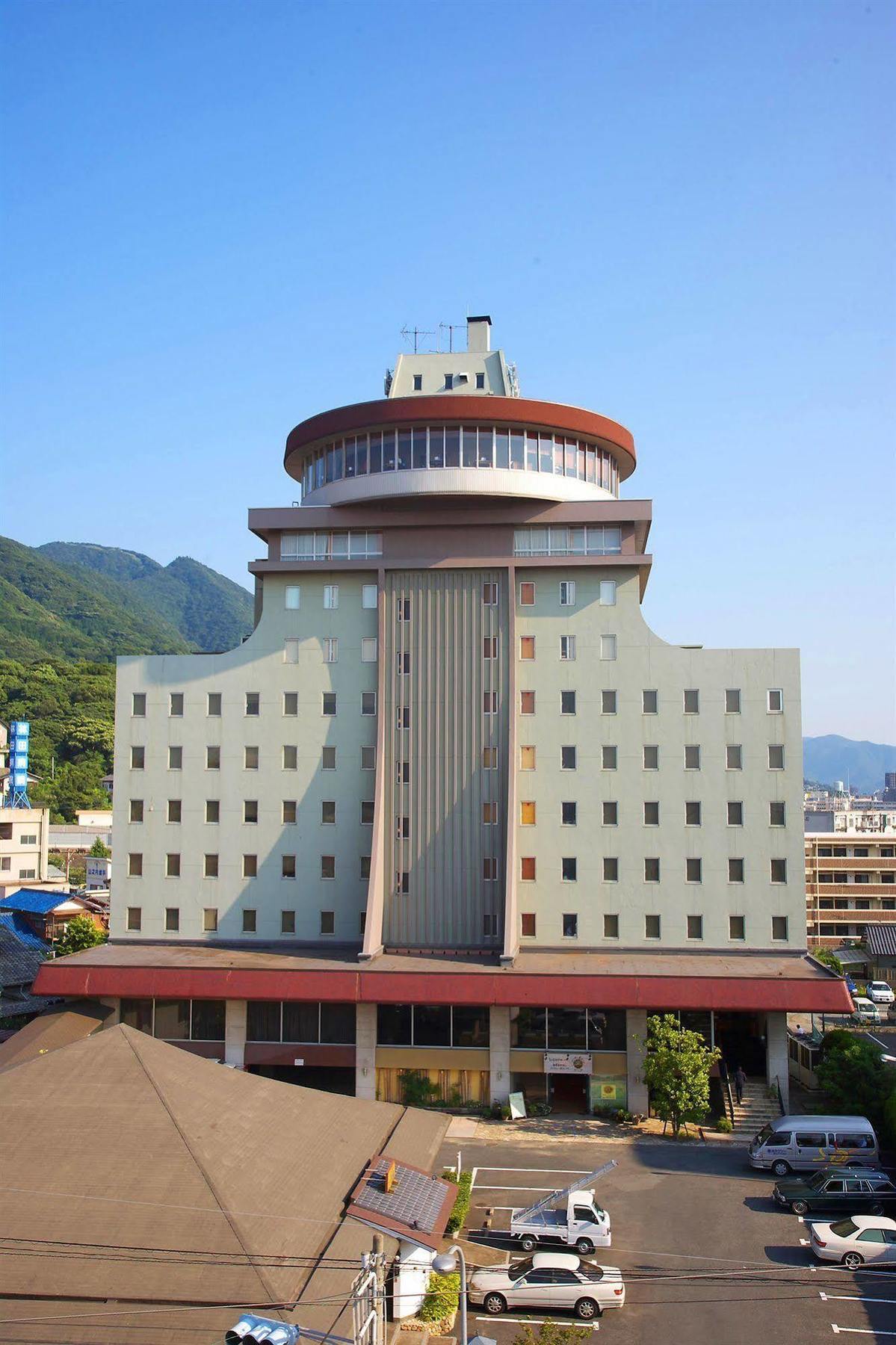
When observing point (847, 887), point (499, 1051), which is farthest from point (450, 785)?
point (847, 887)

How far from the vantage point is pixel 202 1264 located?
18.8 metres

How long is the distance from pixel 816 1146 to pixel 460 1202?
12.5m

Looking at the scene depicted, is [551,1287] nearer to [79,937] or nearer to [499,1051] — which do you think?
[499,1051]

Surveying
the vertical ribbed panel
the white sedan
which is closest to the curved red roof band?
the vertical ribbed panel

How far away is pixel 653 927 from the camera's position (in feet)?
150

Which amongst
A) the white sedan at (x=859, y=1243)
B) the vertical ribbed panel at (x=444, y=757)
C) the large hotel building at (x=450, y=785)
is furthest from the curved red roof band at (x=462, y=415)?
the white sedan at (x=859, y=1243)

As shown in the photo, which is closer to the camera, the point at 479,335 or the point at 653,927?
the point at 653,927

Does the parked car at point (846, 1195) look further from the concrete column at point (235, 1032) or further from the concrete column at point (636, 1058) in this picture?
the concrete column at point (235, 1032)

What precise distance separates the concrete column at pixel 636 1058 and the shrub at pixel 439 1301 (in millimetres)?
17538

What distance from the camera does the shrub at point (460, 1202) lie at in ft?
94.5

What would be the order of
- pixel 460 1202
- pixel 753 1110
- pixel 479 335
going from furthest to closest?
pixel 479 335, pixel 753 1110, pixel 460 1202


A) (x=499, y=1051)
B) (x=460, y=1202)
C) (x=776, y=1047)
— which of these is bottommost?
(x=460, y=1202)

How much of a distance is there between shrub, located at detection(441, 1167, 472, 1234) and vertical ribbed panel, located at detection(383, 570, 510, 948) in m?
12.2

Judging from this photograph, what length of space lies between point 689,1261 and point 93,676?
6232 inches
